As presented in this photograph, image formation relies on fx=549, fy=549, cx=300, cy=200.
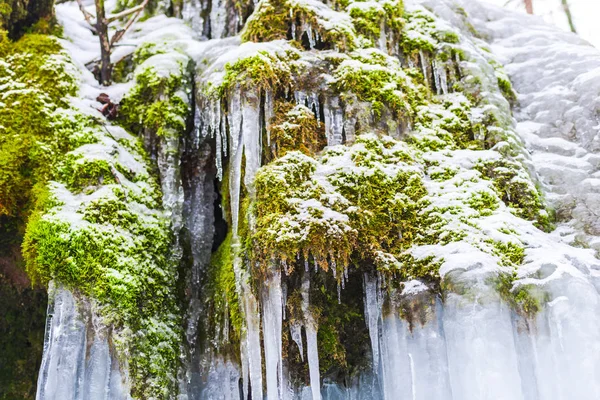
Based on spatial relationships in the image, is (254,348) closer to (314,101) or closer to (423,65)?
(314,101)

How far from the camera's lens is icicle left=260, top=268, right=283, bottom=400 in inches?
188

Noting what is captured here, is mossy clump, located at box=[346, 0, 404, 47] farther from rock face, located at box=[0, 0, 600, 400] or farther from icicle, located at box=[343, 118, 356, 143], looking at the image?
icicle, located at box=[343, 118, 356, 143]

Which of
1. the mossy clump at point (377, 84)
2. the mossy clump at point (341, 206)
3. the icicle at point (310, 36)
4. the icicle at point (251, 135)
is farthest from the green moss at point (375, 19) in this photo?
the icicle at point (251, 135)

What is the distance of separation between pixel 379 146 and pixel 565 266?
204 centimetres

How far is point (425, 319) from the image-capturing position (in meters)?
4.76

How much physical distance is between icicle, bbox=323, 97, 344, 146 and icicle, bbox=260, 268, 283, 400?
1.61 metres

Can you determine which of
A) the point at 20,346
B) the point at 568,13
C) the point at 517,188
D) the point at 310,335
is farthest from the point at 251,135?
the point at 568,13

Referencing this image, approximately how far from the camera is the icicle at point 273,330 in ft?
15.6

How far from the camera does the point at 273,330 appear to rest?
480 cm

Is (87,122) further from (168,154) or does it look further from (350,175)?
(350,175)

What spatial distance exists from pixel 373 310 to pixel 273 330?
3.09 ft

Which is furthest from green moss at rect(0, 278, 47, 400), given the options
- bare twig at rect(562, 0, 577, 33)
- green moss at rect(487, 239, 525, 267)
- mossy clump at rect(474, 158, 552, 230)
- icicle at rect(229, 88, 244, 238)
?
bare twig at rect(562, 0, 577, 33)

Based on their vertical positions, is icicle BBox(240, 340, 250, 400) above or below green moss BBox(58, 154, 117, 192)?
below

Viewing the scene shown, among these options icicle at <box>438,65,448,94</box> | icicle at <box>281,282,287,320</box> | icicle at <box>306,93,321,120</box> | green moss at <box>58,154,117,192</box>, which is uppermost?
icicle at <box>438,65,448,94</box>
